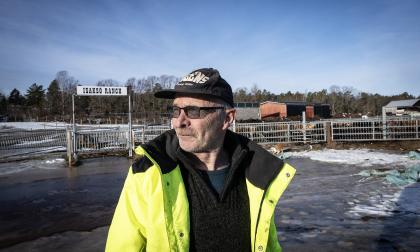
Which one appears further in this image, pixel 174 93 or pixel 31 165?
pixel 31 165

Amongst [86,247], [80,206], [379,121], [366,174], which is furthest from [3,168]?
[379,121]

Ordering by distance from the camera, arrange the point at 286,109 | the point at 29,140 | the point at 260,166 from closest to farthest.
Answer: the point at 260,166
the point at 29,140
the point at 286,109

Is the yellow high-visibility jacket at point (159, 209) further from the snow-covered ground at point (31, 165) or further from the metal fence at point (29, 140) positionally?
the metal fence at point (29, 140)

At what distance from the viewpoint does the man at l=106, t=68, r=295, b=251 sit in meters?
1.81

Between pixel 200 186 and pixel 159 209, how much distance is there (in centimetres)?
36

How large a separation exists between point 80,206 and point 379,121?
15635 millimetres

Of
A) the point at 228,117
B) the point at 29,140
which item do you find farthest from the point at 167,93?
the point at 29,140

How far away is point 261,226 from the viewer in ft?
6.88

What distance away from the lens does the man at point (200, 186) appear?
181cm

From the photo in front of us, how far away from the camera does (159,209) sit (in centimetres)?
182

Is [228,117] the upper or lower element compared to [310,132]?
upper

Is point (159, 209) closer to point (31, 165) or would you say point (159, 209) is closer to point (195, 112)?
point (195, 112)

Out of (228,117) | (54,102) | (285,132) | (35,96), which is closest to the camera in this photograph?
(228,117)

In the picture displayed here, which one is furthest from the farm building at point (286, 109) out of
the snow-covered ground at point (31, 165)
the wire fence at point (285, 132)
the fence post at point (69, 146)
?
the fence post at point (69, 146)
